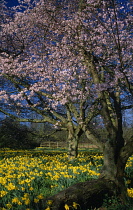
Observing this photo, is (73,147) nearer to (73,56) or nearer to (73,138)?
(73,138)

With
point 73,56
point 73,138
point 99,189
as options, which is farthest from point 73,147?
point 99,189

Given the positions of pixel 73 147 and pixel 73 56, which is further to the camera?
pixel 73 147

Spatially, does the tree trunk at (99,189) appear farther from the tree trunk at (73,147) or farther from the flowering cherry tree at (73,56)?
the tree trunk at (73,147)

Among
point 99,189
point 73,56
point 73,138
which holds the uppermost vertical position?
point 73,56

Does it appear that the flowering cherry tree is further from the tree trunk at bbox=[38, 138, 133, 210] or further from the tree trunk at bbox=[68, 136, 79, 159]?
the tree trunk at bbox=[38, 138, 133, 210]

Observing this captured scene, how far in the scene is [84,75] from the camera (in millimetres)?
7879

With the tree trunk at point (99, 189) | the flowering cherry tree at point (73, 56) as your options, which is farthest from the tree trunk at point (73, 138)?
the tree trunk at point (99, 189)

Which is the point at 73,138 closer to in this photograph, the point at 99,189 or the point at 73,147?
the point at 73,147

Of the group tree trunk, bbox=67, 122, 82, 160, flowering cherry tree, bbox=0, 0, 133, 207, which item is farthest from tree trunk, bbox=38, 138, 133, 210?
tree trunk, bbox=67, 122, 82, 160

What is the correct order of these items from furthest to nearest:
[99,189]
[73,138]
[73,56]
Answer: [73,138]
[73,56]
[99,189]

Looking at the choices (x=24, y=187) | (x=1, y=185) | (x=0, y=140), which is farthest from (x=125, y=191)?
(x=0, y=140)

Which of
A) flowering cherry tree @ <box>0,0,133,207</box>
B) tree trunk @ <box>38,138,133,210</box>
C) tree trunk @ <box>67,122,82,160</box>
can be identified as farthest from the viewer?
tree trunk @ <box>67,122,82,160</box>

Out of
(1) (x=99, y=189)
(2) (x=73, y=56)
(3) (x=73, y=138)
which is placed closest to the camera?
(1) (x=99, y=189)

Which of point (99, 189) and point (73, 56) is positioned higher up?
point (73, 56)
